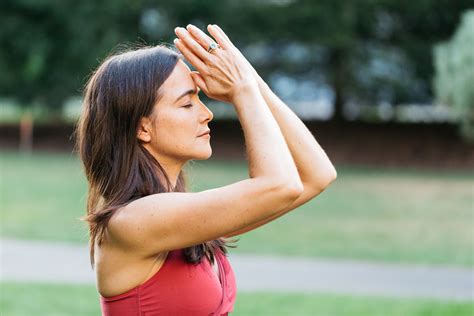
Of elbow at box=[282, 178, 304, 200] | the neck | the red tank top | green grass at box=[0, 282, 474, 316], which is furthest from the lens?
green grass at box=[0, 282, 474, 316]

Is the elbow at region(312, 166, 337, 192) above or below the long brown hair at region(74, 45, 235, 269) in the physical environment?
below

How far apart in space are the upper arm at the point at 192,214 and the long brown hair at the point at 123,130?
8cm

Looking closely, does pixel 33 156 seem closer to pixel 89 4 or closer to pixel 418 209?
pixel 89 4

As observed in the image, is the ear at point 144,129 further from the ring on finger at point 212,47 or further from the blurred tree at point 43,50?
the blurred tree at point 43,50

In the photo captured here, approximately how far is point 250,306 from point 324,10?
17.5 meters

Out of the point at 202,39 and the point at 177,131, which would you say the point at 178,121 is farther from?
the point at 202,39

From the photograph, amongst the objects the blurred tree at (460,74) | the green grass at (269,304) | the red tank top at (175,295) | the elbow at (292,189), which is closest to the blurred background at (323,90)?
the blurred tree at (460,74)

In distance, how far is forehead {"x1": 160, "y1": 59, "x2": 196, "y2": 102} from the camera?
2242mm

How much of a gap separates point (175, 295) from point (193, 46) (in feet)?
2.08

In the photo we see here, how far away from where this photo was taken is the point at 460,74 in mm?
15422

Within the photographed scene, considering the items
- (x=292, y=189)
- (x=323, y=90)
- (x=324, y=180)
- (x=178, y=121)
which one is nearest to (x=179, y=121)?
(x=178, y=121)

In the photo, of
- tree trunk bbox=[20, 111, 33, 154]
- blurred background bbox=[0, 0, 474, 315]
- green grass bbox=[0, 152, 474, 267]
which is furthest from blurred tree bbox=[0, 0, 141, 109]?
green grass bbox=[0, 152, 474, 267]

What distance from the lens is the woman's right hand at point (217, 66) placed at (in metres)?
2.19

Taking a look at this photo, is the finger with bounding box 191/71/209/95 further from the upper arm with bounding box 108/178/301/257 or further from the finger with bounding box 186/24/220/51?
the upper arm with bounding box 108/178/301/257
